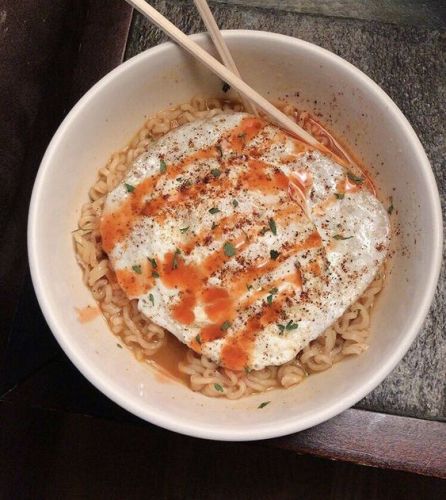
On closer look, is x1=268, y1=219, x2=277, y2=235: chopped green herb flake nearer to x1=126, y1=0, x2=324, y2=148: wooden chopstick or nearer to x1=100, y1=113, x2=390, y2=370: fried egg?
x1=100, y1=113, x2=390, y2=370: fried egg

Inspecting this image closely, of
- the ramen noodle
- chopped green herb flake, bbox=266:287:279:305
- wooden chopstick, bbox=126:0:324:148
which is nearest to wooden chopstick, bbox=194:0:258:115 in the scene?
wooden chopstick, bbox=126:0:324:148

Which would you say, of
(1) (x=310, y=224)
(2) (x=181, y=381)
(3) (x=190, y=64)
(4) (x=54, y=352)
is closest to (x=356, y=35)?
(3) (x=190, y=64)

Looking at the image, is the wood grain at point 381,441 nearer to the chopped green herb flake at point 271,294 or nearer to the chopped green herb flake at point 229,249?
the chopped green herb flake at point 271,294

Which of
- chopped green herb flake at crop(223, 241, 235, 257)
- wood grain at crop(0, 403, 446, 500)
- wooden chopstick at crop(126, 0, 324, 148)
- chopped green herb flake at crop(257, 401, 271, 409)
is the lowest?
wood grain at crop(0, 403, 446, 500)

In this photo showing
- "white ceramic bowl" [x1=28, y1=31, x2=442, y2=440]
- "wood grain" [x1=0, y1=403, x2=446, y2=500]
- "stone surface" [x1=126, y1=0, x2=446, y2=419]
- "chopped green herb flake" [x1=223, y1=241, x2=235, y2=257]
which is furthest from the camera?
"wood grain" [x1=0, y1=403, x2=446, y2=500]

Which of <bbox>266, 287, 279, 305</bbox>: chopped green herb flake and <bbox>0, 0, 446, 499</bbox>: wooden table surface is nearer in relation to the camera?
<bbox>266, 287, 279, 305</bbox>: chopped green herb flake

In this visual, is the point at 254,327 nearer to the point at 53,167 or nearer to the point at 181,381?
the point at 181,381

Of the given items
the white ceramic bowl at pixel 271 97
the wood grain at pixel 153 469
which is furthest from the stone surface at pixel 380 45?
the wood grain at pixel 153 469

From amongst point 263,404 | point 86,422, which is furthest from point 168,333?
point 86,422
